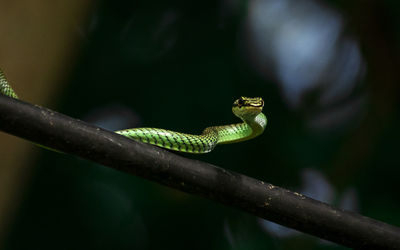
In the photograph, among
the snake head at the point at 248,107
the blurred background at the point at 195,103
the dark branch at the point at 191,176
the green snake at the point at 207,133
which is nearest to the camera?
the dark branch at the point at 191,176

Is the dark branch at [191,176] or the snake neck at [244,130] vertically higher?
the dark branch at [191,176]

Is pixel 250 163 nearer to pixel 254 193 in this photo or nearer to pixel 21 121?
pixel 254 193

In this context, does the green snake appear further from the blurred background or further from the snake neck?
the blurred background

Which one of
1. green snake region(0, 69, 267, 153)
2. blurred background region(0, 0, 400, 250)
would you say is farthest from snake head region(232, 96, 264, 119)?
blurred background region(0, 0, 400, 250)

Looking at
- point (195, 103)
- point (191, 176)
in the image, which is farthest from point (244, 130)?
point (195, 103)

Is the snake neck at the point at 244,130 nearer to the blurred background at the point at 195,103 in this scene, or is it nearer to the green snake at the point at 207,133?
the green snake at the point at 207,133

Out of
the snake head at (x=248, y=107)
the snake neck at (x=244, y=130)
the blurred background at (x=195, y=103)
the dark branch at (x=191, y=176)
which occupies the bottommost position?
the blurred background at (x=195, y=103)

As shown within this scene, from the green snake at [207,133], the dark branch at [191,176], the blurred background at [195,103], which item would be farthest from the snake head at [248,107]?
the blurred background at [195,103]
